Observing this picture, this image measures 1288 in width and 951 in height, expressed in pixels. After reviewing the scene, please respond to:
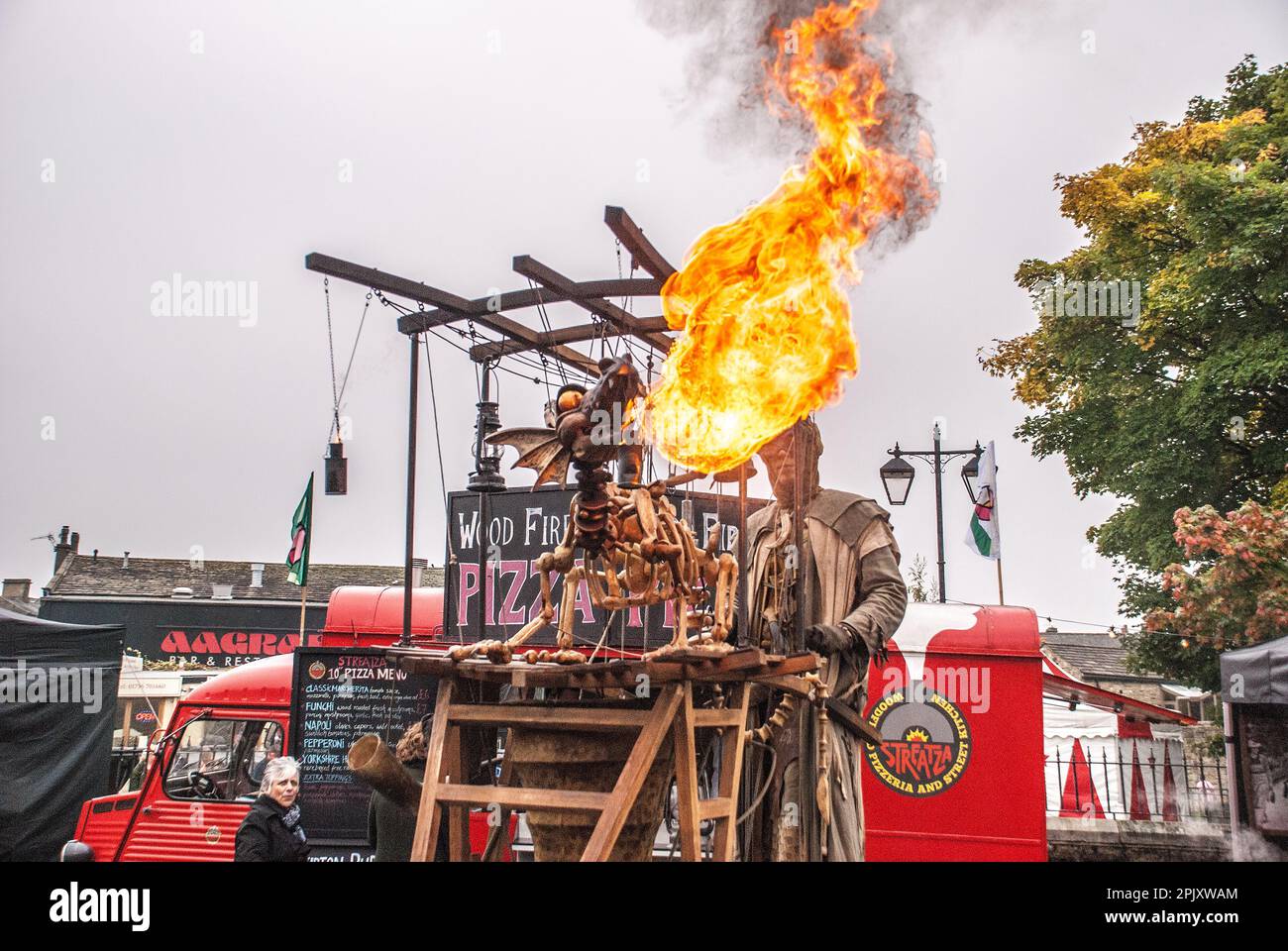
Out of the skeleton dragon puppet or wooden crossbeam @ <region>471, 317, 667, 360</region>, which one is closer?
the skeleton dragon puppet

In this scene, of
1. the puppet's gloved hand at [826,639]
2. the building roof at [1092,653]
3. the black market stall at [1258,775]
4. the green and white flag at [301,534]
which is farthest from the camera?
the building roof at [1092,653]

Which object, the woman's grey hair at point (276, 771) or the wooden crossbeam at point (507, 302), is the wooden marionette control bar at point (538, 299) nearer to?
the wooden crossbeam at point (507, 302)

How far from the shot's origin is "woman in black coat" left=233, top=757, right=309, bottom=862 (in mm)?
5648

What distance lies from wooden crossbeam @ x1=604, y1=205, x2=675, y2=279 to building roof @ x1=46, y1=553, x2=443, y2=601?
30626 millimetres

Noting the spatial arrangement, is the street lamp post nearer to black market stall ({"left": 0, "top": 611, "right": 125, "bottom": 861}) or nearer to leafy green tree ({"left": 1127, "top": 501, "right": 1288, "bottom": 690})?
leafy green tree ({"left": 1127, "top": 501, "right": 1288, "bottom": 690})

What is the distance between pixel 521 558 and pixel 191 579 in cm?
3355

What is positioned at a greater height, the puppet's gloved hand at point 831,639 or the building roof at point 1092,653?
the puppet's gloved hand at point 831,639

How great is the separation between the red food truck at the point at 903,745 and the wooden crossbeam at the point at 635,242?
170 inches

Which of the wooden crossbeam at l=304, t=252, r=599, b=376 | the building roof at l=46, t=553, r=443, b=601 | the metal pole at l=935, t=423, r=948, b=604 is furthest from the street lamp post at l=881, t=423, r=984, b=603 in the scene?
the building roof at l=46, t=553, r=443, b=601

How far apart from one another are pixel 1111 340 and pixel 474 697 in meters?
17.6

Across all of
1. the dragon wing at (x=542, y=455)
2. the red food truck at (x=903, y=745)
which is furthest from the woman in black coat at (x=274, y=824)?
the red food truck at (x=903, y=745)

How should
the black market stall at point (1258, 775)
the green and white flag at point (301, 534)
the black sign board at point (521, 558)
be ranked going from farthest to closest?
the green and white flag at point (301, 534)
the black market stall at point (1258, 775)
the black sign board at point (521, 558)

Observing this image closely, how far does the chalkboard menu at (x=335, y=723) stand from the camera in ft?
27.5

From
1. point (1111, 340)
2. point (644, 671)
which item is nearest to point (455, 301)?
point (644, 671)
